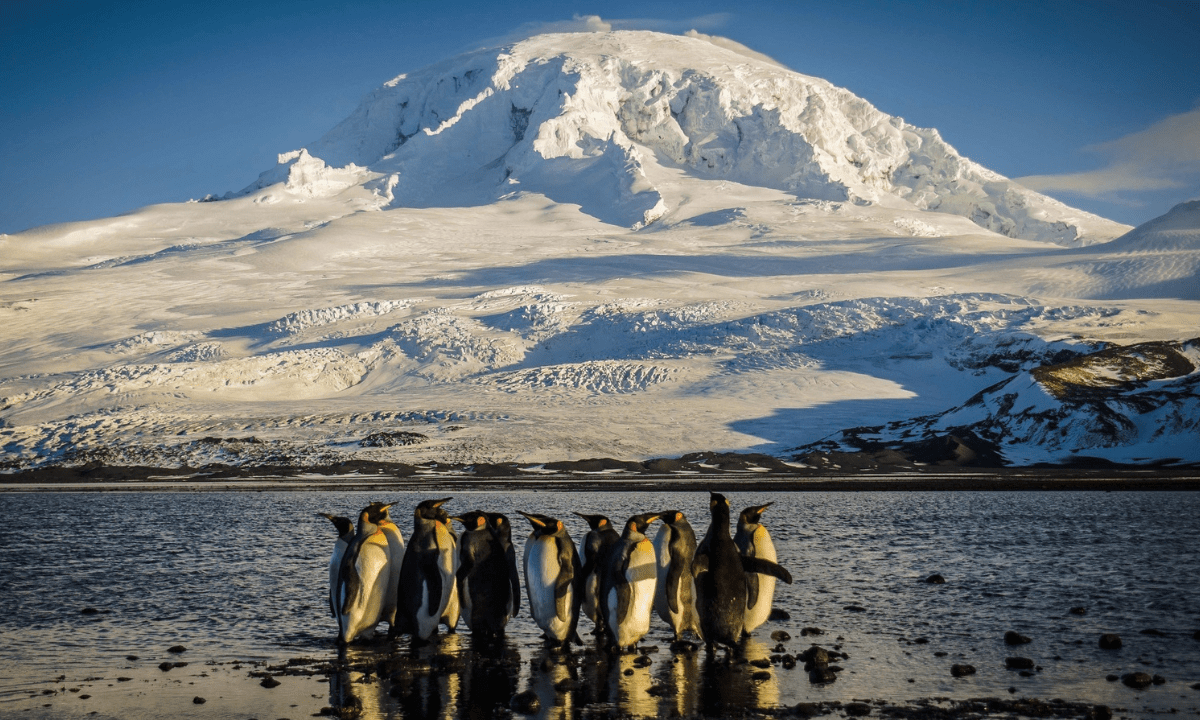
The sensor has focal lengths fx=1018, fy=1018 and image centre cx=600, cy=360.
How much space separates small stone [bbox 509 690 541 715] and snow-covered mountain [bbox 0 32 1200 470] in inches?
1706

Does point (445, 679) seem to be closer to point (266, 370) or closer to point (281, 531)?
point (281, 531)

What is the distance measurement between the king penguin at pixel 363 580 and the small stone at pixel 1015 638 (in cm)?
647

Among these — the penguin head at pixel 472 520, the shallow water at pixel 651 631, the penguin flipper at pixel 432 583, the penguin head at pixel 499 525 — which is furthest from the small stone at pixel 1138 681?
the penguin flipper at pixel 432 583

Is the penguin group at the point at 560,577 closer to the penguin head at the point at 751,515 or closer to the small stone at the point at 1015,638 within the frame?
the penguin head at the point at 751,515

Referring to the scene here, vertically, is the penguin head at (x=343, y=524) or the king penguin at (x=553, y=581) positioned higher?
the penguin head at (x=343, y=524)

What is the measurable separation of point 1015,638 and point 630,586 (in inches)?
152

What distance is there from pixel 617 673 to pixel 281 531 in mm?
14076

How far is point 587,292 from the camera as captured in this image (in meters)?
97.6

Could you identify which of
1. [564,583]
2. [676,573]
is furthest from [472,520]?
[676,573]

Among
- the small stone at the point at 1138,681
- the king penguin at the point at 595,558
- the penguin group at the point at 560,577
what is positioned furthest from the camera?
the king penguin at the point at 595,558

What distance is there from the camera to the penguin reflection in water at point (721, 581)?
10.3 metres

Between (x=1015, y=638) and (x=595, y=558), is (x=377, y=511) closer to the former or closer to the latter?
(x=595, y=558)

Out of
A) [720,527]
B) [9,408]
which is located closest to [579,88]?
[9,408]

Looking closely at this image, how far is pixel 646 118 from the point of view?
167875 mm
